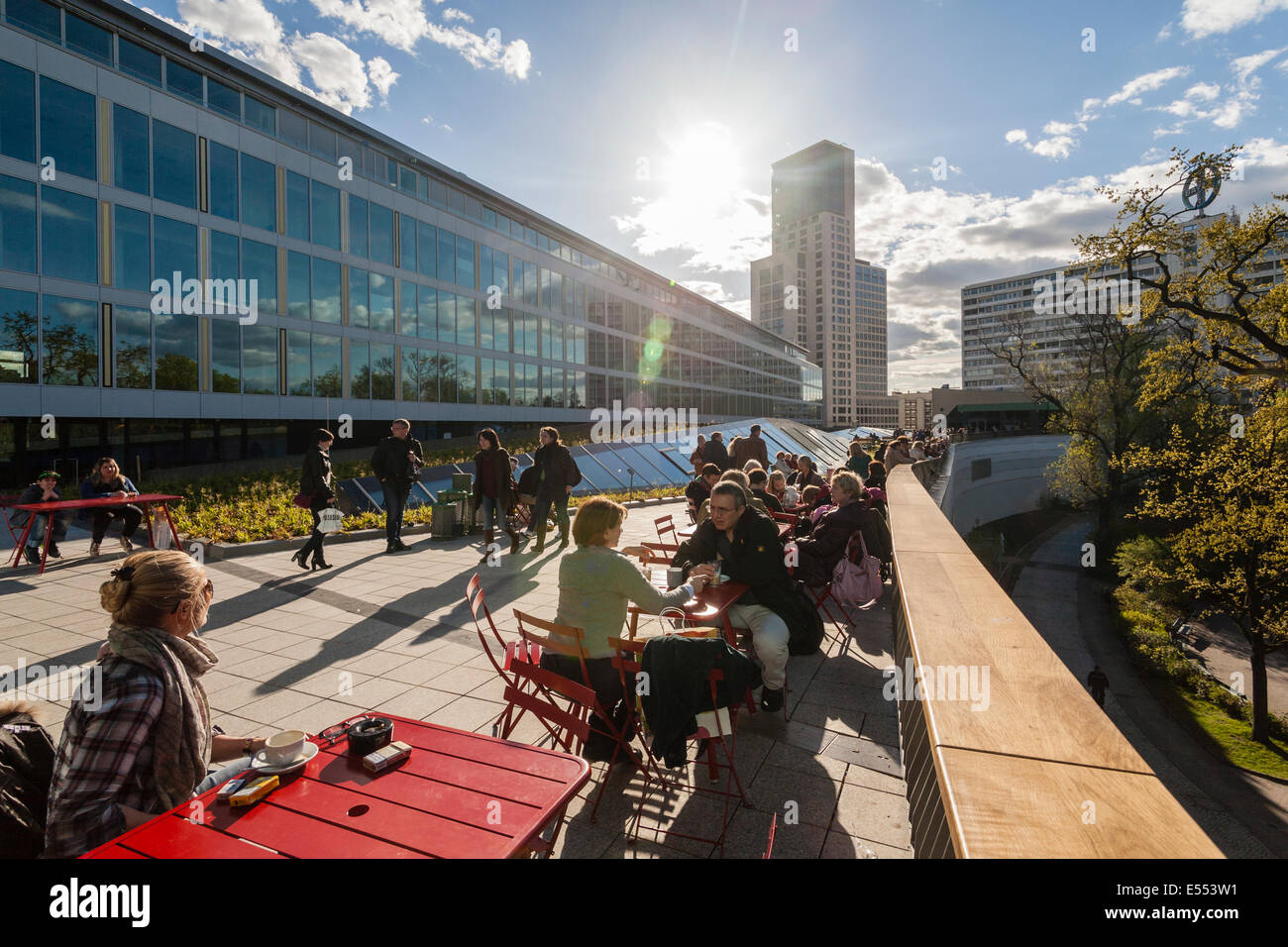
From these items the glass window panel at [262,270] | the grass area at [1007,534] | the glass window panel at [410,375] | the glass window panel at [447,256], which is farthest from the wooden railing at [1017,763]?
the grass area at [1007,534]

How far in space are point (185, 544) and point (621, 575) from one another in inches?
339

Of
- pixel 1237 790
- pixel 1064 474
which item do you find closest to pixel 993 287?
pixel 1064 474

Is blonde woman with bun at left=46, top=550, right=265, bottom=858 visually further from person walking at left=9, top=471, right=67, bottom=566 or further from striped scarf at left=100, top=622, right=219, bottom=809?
person walking at left=9, top=471, right=67, bottom=566

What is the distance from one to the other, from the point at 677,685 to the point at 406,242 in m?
28.9

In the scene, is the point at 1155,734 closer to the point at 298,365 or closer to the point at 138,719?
the point at 138,719

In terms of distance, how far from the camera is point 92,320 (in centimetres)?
1712

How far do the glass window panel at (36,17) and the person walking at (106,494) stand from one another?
1542 cm

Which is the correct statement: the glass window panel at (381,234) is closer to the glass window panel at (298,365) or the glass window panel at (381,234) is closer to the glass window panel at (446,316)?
the glass window panel at (446,316)

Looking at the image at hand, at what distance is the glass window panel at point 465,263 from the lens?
29906 millimetres

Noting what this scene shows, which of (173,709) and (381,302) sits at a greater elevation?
(381,302)

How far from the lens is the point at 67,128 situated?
16.6 meters

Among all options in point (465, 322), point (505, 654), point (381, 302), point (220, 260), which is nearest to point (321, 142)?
point (381, 302)

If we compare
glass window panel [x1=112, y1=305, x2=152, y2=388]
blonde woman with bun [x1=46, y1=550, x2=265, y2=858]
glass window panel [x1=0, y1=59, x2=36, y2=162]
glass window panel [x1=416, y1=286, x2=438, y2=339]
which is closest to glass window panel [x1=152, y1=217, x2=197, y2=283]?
glass window panel [x1=112, y1=305, x2=152, y2=388]
